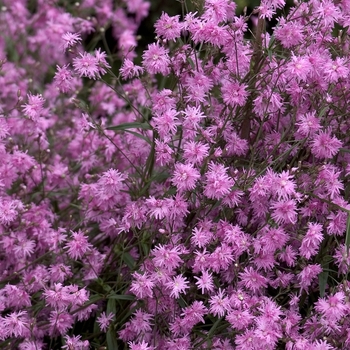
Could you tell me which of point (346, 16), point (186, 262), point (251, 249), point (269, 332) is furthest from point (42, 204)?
point (346, 16)

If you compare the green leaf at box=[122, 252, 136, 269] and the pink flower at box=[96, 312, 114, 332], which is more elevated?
the green leaf at box=[122, 252, 136, 269]

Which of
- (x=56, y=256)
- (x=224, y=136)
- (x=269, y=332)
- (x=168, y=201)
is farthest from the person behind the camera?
(x=56, y=256)

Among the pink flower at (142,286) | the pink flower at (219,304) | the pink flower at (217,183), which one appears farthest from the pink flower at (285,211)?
the pink flower at (142,286)

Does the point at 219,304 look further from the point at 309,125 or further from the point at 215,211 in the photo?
the point at 309,125

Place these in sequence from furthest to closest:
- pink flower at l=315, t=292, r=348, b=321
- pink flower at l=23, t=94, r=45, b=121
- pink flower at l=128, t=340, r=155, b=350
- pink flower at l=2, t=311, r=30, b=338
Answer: pink flower at l=23, t=94, r=45, b=121, pink flower at l=2, t=311, r=30, b=338, pink flower at l=128, t=340, r=155, b=350, pink flower at l=315, t=292, r=348, b=321

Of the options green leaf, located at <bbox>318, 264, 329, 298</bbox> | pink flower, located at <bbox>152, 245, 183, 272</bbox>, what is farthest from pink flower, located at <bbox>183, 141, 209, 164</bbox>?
green leaf, located at <bbox>318, 264, 329, 298</bbox>

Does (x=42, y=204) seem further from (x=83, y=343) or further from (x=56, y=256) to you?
(x=83, y=343)

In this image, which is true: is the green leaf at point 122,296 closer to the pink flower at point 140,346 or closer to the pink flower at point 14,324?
the pink flower at point 140,346

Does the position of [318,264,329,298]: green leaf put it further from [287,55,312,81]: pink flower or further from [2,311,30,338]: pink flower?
[2,311,30,338]: pink flower
